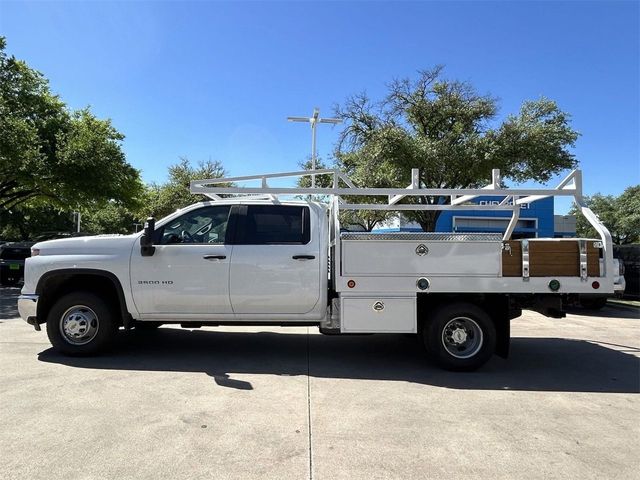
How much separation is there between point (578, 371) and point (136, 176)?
20.2m

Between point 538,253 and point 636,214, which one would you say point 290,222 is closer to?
point 538,253

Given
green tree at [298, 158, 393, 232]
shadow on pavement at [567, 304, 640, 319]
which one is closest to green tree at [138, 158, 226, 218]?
green tree at [298, 158, 393, 232]

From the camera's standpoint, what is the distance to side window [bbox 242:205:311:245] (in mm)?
6316

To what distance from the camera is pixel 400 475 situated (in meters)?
3.48

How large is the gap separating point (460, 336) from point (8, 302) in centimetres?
1092

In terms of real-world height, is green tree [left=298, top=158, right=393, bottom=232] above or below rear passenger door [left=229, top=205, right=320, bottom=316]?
above

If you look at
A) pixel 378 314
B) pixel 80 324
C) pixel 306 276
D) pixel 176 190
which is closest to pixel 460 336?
pixel 378 314

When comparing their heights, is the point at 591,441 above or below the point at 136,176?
below

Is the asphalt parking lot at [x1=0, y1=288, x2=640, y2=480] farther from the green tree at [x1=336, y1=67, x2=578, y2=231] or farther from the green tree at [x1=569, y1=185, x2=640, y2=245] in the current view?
the green tree at [x1=569, y1=185, x2=640, y2=245]

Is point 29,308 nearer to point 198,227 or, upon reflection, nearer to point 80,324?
point 80,324

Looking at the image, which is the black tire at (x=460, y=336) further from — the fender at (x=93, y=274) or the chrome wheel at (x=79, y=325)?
the chrome wheel at (x=79, y=325)

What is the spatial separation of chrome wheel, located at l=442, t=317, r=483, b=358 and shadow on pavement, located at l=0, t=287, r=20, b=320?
8.39 meters

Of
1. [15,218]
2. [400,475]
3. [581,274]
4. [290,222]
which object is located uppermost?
[15,218]

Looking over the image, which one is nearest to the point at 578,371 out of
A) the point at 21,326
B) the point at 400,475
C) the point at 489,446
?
the point at 489,446
